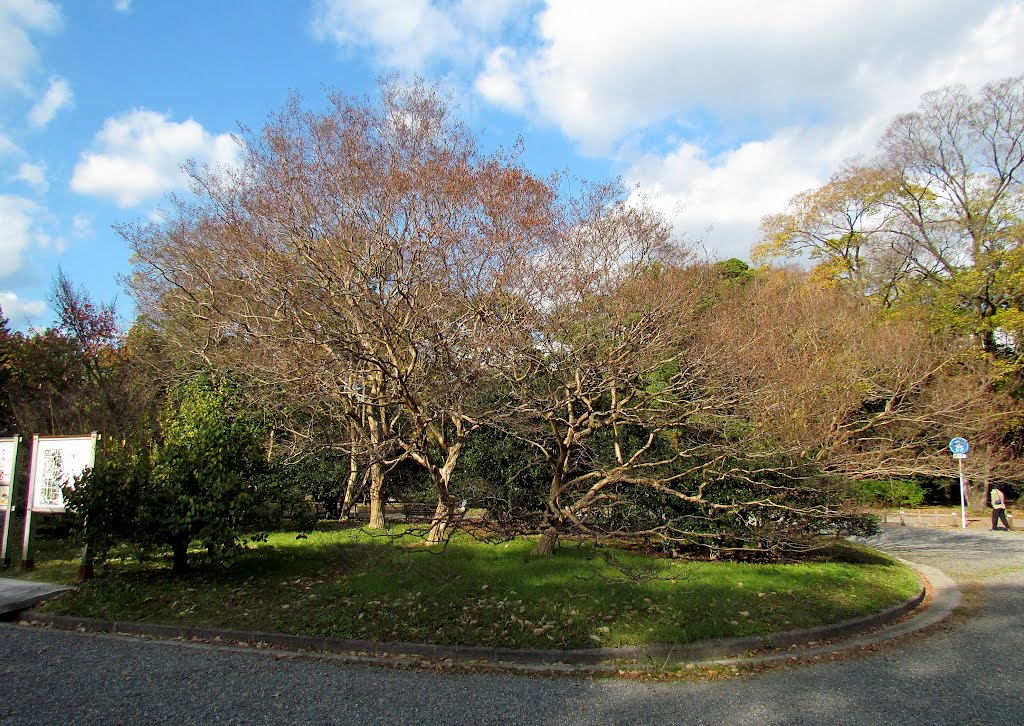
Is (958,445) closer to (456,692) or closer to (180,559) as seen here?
(456,692)

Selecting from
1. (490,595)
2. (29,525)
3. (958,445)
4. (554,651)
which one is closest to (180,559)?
(29,525)

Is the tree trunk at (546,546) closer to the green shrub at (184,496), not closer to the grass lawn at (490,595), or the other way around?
the grass lawn at (490,595)

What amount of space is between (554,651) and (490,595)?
167cm

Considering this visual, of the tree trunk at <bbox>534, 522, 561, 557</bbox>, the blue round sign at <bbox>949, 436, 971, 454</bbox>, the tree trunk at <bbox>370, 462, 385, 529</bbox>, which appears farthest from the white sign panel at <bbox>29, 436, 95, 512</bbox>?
the blue round sign at <bbox>949, 436, 971, 454</bbox>

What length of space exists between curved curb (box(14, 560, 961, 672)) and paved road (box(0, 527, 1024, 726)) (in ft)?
0.88

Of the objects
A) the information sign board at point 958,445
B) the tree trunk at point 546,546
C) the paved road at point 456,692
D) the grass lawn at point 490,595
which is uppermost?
the information sign board at point 958,445

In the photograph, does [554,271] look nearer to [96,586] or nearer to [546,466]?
[546,466]

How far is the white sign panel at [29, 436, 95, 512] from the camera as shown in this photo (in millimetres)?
9047

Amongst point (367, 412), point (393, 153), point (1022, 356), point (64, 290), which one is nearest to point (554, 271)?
point (393, 153)

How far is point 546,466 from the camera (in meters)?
11.2

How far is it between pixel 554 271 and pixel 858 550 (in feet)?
22.4

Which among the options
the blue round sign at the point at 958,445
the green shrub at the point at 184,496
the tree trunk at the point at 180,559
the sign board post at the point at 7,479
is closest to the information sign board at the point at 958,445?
the blue round sign at the point at 958,445

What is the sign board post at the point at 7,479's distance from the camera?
9.71 m

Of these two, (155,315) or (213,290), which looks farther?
(155,315)
